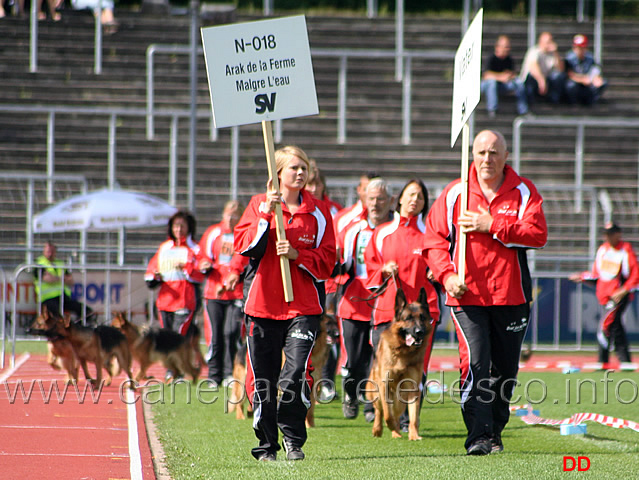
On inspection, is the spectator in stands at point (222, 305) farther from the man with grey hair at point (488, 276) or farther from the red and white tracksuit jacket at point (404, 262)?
the man with grey hair at point (488, 276)

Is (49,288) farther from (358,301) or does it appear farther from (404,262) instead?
(404,262)

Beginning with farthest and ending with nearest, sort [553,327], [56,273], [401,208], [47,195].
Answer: [47,195], [553,327], [56,273], [401,208]

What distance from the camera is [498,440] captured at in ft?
24.5

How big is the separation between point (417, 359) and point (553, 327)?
8956mm

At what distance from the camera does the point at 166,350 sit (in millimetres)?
12109

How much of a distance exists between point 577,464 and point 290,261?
238cm

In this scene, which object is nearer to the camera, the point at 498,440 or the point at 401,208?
the point at 498,440

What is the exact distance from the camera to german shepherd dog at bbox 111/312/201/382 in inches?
478

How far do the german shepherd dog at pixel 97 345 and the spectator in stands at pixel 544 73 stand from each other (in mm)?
14070

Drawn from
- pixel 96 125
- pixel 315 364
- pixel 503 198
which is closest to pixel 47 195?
pixel 96 125

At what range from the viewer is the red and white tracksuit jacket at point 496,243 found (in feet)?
23.5

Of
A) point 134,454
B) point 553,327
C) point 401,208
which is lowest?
point 553,327

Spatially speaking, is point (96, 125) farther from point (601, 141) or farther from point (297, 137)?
point (601, 141)

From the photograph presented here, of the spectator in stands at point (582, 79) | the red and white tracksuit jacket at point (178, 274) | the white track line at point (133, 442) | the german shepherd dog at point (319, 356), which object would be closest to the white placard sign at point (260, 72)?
the german shepherd dog at point (319, 356)
